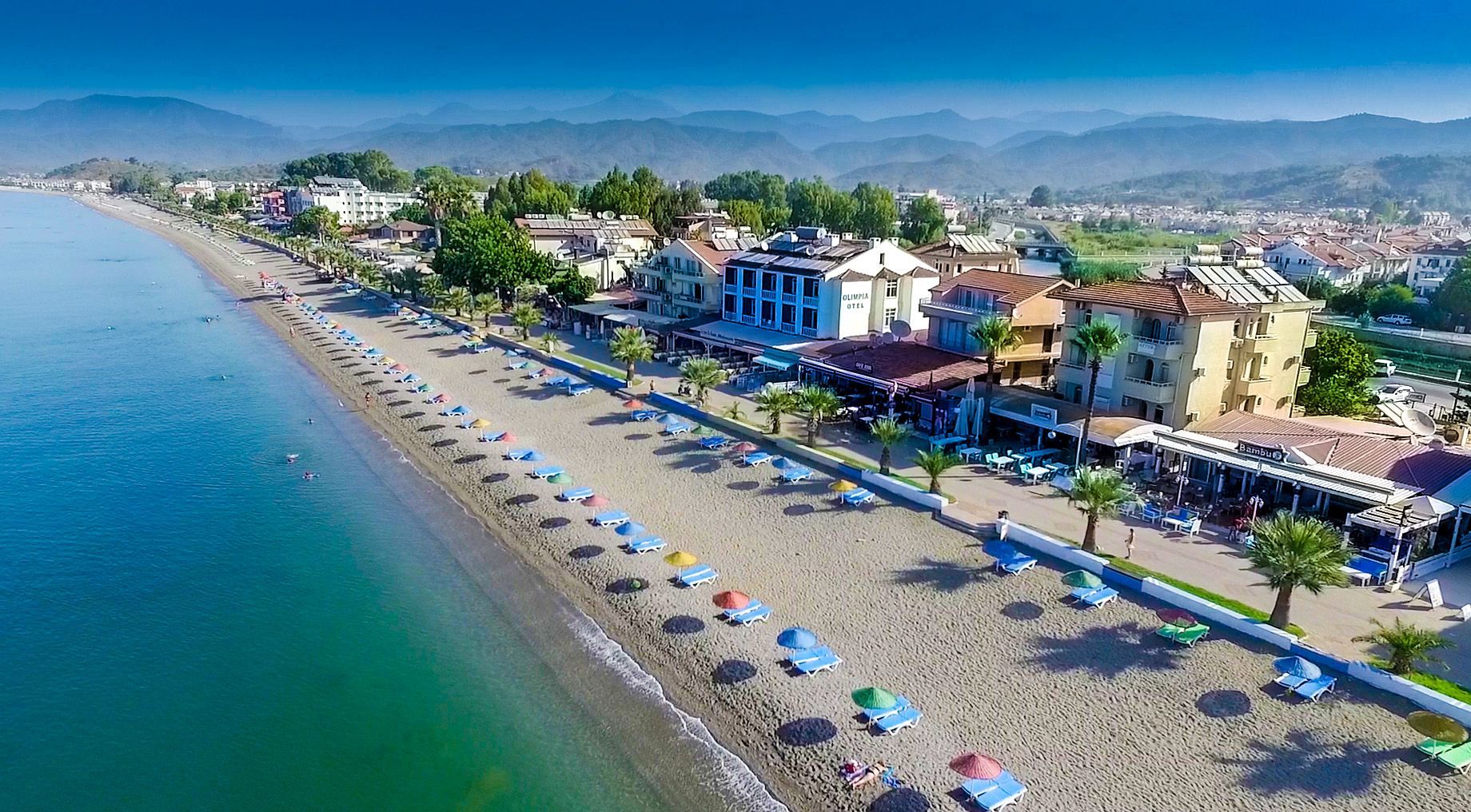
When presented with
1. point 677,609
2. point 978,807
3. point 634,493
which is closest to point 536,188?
point 634,493

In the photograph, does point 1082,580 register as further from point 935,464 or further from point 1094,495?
point 935,464

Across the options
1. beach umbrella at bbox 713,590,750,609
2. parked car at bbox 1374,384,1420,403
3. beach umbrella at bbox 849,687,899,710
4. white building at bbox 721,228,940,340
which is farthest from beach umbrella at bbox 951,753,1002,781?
parked car at bbox 1374,384,1420,403

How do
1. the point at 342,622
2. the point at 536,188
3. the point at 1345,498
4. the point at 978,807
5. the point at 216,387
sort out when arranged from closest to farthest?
the point at 978,807 < the point at 342,622 < the point at 1345,498 < the point at 216,387 < the point at 536,188

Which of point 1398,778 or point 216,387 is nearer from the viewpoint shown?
point 1398,778

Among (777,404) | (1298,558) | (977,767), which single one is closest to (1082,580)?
(1298,558)

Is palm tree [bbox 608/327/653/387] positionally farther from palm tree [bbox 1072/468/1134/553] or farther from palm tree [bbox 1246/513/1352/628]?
palm tree [bbox 1246/513/1352/628]

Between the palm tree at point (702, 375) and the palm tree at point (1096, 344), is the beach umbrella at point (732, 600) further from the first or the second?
the palm tree at point (702, 375)

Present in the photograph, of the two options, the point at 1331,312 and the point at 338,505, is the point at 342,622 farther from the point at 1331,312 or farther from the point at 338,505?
the point at 1331,312
